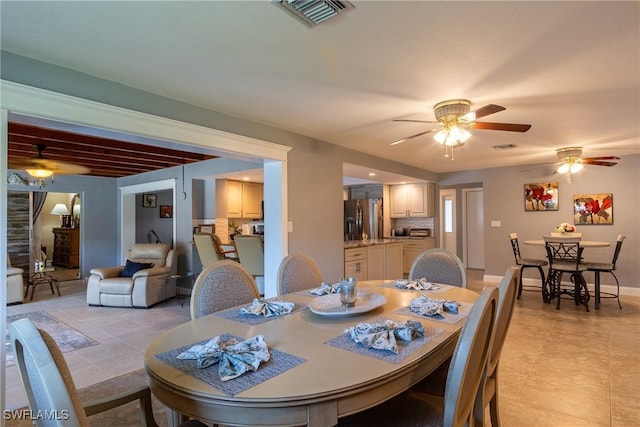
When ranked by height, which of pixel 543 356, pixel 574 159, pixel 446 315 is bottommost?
pixel 543 356

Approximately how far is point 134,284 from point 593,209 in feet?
24.1

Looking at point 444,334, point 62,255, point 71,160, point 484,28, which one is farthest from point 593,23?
point 62,255

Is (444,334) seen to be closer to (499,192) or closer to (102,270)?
(102,270)

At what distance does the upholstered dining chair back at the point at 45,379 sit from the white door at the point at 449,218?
8.28 meters

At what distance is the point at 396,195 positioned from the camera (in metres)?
7.30

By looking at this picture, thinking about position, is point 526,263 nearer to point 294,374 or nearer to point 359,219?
point 359,219

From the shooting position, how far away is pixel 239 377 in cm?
108

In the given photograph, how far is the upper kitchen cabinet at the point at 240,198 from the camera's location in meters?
5.73

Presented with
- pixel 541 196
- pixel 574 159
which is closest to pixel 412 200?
pixel 541 196

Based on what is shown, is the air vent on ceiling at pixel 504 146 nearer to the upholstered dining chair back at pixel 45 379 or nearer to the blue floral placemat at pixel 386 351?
the blue floral placemat at pixel 386 351

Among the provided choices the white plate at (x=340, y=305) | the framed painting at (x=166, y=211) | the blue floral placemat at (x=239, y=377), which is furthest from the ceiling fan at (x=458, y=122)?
the framed painting at (x=166, y=211)

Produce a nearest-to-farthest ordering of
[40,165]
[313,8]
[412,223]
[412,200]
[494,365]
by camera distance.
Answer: [313,8] < [494,365] < [40,165] < [412,200] < [412,223]

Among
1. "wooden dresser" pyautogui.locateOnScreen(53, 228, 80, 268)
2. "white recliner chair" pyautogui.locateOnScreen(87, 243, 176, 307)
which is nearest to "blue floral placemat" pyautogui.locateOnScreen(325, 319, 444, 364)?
"white recliner chair" pyautogui.locateOnScreen(87, 243, 176, 307)

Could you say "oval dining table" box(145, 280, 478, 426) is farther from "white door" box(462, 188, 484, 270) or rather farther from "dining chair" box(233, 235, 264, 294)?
"white door" box(462, 188, 484, 270)
